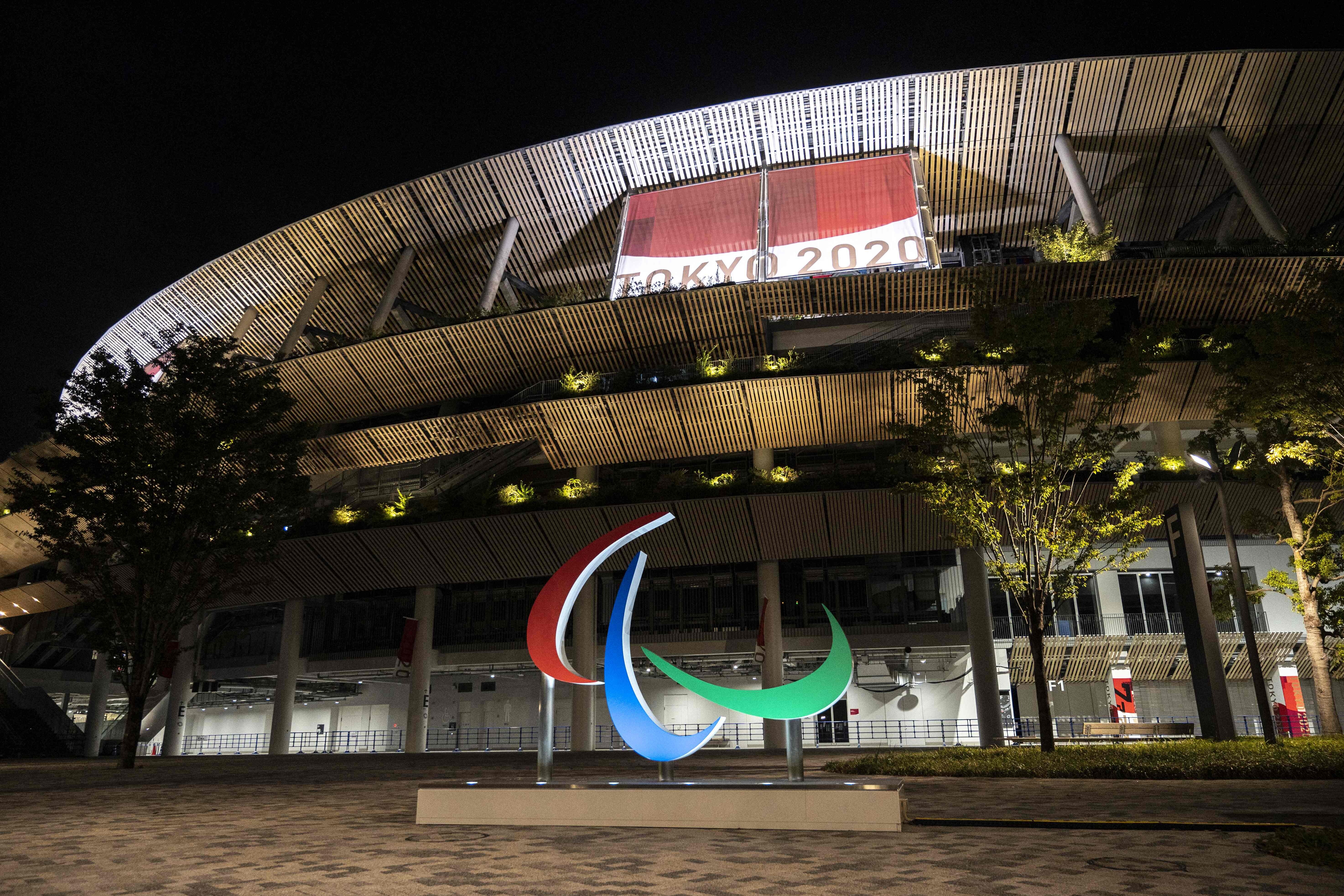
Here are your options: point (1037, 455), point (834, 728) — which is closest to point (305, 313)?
point (834, 728)

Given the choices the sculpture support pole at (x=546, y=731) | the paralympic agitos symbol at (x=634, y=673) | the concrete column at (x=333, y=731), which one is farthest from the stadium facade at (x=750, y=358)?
the sculpture support pole at (x=546, y=731)

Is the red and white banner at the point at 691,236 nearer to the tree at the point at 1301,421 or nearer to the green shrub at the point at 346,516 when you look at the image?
the green shrub at the point at 346,516

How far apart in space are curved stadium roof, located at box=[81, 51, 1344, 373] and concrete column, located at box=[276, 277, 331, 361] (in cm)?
30

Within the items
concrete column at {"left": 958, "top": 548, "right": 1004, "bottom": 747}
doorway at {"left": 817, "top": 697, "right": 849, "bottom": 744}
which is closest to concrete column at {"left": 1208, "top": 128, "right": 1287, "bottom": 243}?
concrete column at {"left": 958, "top": 548, "right": 1004, "bottom": 747}

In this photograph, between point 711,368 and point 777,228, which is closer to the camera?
point 711,368

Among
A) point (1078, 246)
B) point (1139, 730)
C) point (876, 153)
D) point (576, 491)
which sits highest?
point (876, 153)

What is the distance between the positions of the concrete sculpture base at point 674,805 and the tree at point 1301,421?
11.0 metres

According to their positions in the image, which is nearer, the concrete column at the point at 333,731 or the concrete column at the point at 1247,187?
the concrete column at the point at 1247,187

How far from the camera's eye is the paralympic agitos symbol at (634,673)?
758 cm

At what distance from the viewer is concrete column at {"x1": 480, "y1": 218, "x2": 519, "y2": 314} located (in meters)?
26.2

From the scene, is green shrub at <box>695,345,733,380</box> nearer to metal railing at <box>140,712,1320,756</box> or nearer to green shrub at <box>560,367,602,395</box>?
green shrub at <box>560,367,602,395</box>

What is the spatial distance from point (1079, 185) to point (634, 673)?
21.1m

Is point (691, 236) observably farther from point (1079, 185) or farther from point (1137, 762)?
point (1137, 762)

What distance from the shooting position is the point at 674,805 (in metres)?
7.48
